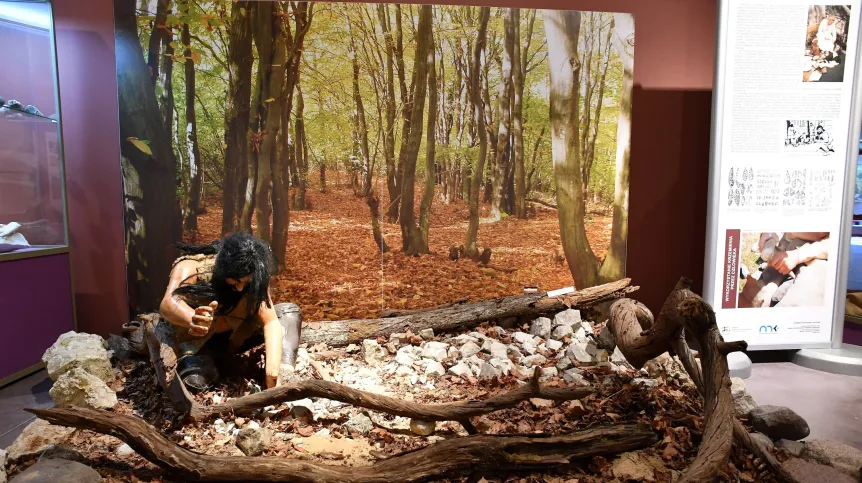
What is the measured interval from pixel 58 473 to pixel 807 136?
5480mm

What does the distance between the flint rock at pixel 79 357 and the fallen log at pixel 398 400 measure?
1.38 m

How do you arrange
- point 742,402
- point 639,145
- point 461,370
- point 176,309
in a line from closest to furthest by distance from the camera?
1. point 176,309
2. point 742,402
3. point 461,370
4. point 639,145

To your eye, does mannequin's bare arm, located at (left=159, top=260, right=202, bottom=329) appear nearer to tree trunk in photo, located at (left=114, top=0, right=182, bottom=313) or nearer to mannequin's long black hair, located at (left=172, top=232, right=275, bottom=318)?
mannequin's long black hair, located at (left=172, top=232, right=275, bottom=318)

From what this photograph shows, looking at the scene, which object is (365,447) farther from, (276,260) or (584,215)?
(584,215)

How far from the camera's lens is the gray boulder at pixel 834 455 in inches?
95.4

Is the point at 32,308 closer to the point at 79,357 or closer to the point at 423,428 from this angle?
the point at 79,357

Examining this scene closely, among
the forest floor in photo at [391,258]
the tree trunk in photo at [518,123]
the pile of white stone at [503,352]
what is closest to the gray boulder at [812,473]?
the pile of white stone at [503,352]

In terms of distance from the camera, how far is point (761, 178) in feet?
13.4

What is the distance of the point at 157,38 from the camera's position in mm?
4012

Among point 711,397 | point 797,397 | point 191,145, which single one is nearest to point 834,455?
point 711,397

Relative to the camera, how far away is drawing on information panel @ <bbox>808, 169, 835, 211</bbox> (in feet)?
13.4

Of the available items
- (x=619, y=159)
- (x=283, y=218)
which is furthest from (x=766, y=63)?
(x=283, y=218)

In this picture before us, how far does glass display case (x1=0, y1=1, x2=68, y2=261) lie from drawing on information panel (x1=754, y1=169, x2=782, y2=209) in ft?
19.0

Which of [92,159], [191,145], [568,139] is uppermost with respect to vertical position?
[568,139]
